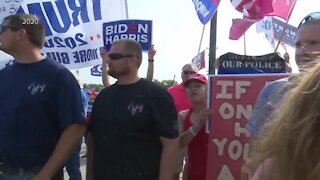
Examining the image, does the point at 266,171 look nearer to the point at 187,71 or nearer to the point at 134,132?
the point at 134,132

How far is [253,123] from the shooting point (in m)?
2.37

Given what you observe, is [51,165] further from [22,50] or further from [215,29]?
[215,29]

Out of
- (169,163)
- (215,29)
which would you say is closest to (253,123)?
(169,163)

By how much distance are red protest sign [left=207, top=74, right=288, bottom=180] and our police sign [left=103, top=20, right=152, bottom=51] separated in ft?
8.16

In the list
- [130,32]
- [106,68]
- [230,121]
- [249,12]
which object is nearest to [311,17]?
[230,121]

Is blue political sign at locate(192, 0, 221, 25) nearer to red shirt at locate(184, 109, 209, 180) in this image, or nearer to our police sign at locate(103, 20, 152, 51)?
our police sign at locate(103, 20, 152, 51)

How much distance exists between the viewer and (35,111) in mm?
2924

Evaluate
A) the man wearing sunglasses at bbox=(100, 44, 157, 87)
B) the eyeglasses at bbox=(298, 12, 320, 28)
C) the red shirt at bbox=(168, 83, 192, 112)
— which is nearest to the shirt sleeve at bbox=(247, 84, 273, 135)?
the eyeglasses at bbox=(298, 12, 320, 28)

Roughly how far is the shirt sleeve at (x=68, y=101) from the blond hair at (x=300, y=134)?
190cm

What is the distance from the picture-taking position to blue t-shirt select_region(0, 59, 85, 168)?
2.92 metres

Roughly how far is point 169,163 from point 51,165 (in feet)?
2.55

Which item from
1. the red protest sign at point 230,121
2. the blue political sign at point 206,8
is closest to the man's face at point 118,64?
the red protest sign at point 230,121

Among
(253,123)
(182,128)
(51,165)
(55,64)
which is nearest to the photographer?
(253,123)

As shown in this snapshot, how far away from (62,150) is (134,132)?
1.69ft
